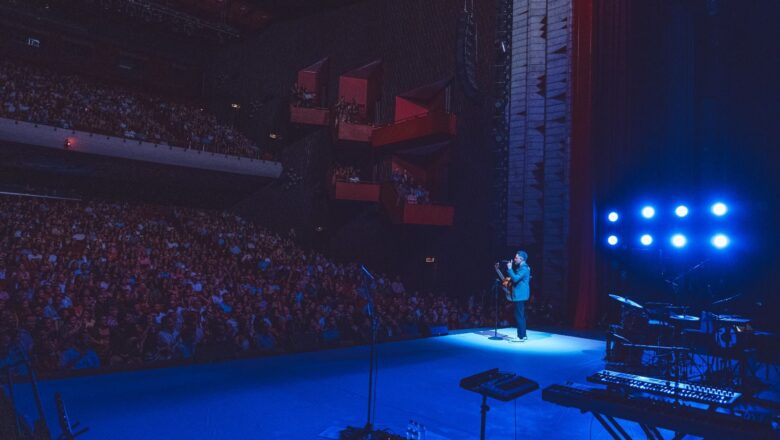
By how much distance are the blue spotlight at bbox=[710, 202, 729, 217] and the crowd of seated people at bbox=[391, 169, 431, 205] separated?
7396 millimetres

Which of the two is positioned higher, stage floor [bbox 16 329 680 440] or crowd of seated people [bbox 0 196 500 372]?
crowd of seated people [bbox 0 196 500 372]

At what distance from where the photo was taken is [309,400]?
15.9 ft

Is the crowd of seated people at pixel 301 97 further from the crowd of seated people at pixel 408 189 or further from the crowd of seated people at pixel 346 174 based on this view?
the crowd of seated people at pixel 408 189

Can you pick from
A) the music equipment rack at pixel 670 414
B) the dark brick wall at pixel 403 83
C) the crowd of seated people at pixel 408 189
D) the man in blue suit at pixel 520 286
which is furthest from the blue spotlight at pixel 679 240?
the music equipment rack at pixel 670 414

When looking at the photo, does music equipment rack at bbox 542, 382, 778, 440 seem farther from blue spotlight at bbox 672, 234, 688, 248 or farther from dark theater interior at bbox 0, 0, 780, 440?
blue spotlight at bbox 672, 234, 688, 248

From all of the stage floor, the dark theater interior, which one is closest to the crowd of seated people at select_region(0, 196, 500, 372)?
the dark theater interior

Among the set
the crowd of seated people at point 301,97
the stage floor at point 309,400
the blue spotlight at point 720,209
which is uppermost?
the crowd of seated people at point 301,97

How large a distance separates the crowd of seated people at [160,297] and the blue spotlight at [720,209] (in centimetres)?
471

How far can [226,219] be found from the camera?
20.3 metres

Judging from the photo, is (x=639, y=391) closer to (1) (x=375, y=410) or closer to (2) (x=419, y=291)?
(1) (x=375, y=410)

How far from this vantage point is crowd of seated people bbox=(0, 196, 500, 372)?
6574mm

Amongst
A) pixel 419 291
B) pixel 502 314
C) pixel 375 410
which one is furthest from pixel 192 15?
pixel 375 410

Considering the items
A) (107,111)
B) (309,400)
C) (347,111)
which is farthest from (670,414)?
(107,111)

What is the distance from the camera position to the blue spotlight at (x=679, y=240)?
8.86 m
